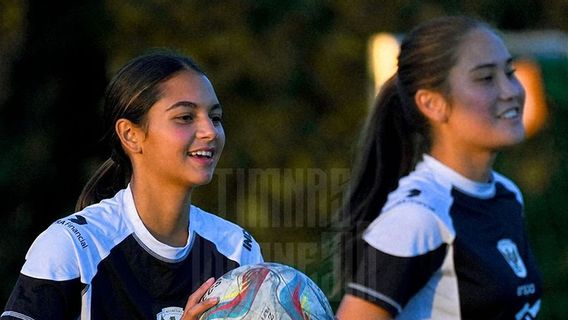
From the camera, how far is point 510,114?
4039 millimetres

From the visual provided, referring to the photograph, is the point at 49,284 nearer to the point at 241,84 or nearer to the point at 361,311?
the point at 361,311

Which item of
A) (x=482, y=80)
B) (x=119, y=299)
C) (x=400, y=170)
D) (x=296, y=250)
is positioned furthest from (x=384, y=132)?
(x=296, y=250)

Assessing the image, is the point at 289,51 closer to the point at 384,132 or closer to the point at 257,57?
the point at 257,57

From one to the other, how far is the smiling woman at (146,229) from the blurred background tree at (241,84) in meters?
4.35

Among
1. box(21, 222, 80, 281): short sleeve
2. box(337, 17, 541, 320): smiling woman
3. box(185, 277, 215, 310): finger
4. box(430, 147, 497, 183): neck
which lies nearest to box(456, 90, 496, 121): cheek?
box(337, 17, 541, 320): smiling woman

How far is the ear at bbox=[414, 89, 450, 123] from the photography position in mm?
4098

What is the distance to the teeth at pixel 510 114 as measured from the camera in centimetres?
403

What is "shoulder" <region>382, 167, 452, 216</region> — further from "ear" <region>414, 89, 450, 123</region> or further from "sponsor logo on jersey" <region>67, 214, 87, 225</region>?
"sponsor logo on jersey" <region>67, 214, 87, 225</region>

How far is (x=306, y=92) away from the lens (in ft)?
27.4

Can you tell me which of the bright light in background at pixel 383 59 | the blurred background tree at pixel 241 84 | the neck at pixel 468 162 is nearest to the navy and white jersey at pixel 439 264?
the neck at pixel 468 162

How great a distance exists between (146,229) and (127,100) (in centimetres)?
38

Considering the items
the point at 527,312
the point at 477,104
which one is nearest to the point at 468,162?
the point at 477,104

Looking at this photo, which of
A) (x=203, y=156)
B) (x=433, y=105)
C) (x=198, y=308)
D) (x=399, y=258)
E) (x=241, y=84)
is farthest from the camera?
(x=241, y=84)

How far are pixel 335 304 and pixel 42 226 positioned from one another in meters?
2.30
